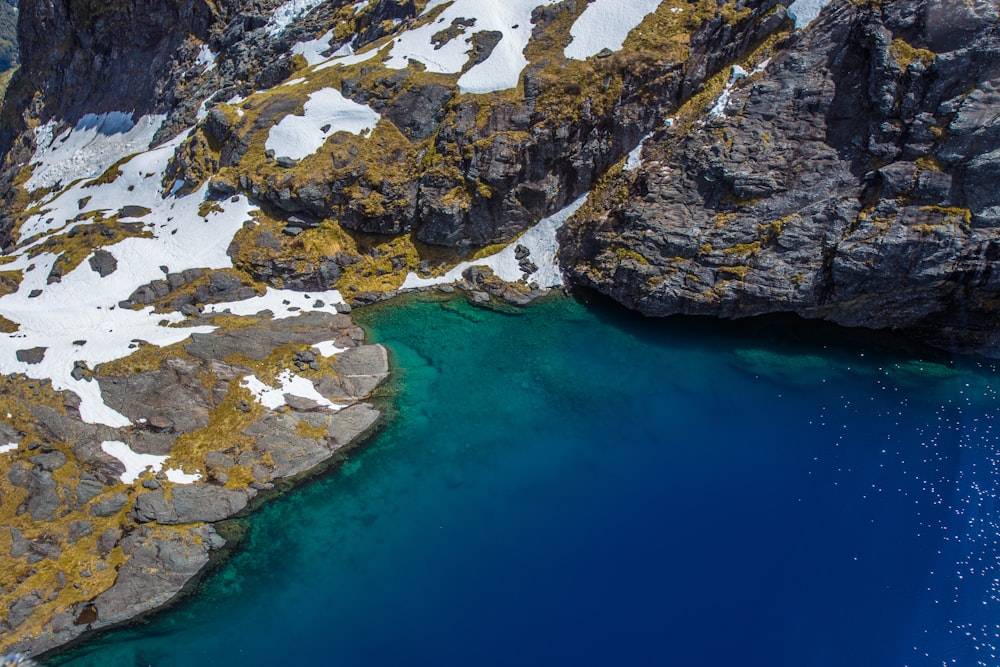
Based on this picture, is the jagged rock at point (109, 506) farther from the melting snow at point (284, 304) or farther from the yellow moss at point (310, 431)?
the melting snow at point (284, 304)

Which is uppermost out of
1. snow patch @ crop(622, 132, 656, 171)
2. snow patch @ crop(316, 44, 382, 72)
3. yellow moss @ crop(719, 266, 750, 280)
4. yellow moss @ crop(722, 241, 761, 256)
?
snow patch @ crop(316, 44, 382, 72)

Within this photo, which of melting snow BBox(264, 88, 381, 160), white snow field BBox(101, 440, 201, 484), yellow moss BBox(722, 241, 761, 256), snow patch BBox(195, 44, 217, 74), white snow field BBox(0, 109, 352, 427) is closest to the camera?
white snow field BBox(101, 440, 201, 484)

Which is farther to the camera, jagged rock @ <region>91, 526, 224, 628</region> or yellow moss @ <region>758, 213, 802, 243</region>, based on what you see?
yellow moss @ <region>758, 213, 802, 243</region>

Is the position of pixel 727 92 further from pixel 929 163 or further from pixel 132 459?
pixel 132 459

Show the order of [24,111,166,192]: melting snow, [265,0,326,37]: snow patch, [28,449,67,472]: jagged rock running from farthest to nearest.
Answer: [265,0,326,37]: snow patch
[24,111,166,192]: melting snow
[28,449,67,472]: jagged rock

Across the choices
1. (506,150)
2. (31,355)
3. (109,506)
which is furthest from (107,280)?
(506,150)

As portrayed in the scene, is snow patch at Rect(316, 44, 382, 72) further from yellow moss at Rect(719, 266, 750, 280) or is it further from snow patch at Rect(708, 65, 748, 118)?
yellow moss at Rect(719, 266, 750, 280)

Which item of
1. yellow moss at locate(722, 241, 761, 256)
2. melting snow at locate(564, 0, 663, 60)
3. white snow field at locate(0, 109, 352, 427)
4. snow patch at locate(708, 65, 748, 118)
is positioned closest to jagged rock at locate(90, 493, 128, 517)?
white snow field at locate(0, 109, 352, 427)
